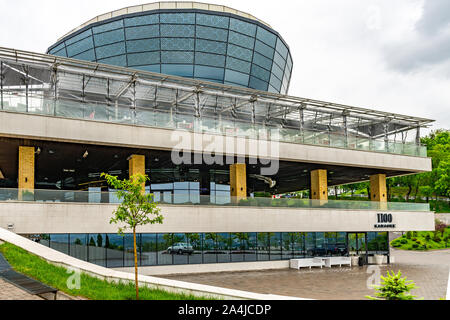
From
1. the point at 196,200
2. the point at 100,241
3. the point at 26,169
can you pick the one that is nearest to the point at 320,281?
the point at 196,200

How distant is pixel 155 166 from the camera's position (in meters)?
34.8

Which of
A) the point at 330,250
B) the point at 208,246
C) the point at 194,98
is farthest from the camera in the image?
the point at 330,250

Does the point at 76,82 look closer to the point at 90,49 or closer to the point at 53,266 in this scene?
the point at 90,49

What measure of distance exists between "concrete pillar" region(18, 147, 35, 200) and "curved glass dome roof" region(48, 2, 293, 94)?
17036mm

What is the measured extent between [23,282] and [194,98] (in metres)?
23.0

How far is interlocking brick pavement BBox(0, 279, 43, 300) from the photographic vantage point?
10.4 metres

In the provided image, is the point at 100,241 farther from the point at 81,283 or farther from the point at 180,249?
Answer: the point at 81,283

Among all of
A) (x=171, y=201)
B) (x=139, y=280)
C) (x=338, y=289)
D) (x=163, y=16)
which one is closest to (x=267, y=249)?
(x=171, y=201)

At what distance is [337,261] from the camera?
108 ft

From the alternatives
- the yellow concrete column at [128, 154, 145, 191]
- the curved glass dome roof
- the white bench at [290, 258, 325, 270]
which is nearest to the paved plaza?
the white bench at [290, 258, 325, 270]

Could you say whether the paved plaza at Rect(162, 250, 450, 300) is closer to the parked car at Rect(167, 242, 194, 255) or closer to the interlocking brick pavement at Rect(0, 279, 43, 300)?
the parked car at Rect(167, 242, 194, 255)

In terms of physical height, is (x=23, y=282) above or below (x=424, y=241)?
above

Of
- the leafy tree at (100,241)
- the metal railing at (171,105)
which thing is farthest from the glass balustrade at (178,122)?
the leafy tree at (100,241)

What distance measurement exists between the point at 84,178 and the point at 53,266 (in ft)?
92.0
